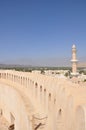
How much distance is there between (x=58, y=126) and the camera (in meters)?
7.05

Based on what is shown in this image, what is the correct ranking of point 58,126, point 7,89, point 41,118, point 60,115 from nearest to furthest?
point 58,126 < point 60,115 < point 41,118 < point 7,89

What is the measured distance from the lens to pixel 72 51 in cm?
2175

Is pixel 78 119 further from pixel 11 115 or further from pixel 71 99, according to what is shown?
pixel 11 115

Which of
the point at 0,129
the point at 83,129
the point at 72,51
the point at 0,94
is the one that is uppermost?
the point at 72,51

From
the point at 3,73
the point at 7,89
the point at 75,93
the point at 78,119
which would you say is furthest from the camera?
the point at 3,73

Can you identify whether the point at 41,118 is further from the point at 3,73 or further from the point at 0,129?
the point at 3,73

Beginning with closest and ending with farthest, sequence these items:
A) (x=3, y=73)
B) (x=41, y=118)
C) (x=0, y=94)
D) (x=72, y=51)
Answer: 1. (x=41, y=118)
2. (x=72, y=51)
3. (x=0, y=94)
4. (x=3, y=73)

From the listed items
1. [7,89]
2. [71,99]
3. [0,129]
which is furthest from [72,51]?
[71,99]

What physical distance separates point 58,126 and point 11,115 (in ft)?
45.6

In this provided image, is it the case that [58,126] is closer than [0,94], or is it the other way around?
[58,126]

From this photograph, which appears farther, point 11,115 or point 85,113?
point 11,115

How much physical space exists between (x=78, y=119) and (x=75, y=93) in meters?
1.39

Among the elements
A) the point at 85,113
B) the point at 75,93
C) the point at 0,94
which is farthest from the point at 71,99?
the point at 0,94

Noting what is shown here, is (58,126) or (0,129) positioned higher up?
(58,126)
